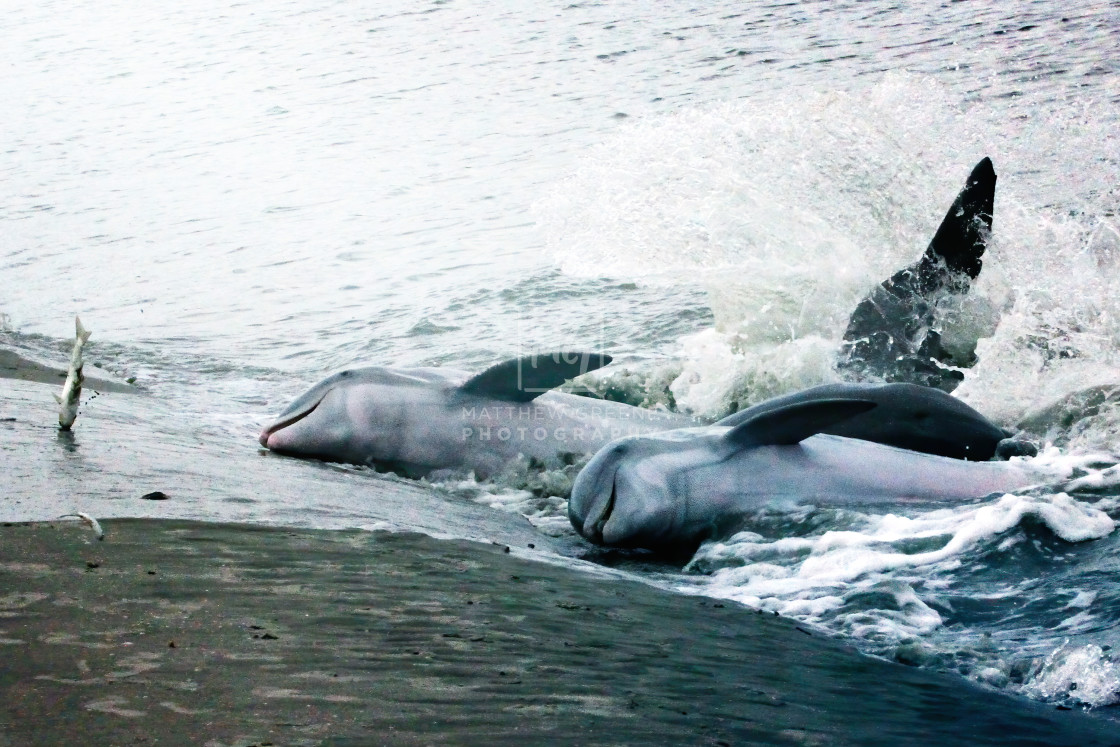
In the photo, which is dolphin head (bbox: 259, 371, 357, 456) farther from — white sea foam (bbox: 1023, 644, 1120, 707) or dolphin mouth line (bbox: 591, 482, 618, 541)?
white sea foam (bbox: 1023, 644, 1120, 707)

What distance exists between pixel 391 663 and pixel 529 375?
4.06m

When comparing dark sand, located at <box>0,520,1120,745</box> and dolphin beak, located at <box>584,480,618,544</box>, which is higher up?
dark sand, located at <box>0,520,1120,745</box>

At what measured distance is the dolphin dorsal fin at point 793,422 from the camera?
6.05m

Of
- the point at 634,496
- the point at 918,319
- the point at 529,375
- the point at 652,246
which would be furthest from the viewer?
the point at 652,246

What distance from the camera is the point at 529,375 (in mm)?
7641

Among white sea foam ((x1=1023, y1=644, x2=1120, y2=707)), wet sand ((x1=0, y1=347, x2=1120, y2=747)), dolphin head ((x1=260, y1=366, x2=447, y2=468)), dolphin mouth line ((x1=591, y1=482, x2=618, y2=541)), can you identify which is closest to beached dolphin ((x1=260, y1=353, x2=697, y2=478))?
Result: dolphin head ((x1=260, y1=366, x2=447, y2=468))

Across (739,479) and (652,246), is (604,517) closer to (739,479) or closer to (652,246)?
(739,479)

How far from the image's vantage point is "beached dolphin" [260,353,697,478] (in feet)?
25.5

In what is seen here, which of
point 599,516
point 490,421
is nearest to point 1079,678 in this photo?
point 599,516

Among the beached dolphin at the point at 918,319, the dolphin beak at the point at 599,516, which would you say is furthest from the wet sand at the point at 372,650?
the beached dolphin at the point at 918,319

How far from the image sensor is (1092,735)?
3.62 meters

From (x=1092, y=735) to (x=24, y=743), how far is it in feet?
9.41

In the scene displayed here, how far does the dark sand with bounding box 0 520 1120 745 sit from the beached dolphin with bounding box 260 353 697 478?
2.73 meters

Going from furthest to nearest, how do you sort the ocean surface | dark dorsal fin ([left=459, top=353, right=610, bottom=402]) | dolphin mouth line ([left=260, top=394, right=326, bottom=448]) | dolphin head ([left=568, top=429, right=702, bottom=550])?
dolphin mouth line ([left=260, top=394, right=326, bottom=448]) → dark dorsal fin ([left=459, top=353, right=610, bottom=402]) → dolphin head ([left=568, top=429, right=702, bottom=550]) → the ocean surface
